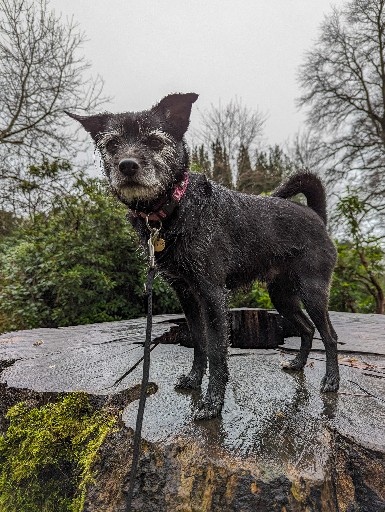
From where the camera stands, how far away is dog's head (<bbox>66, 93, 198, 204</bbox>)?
73.9 inches

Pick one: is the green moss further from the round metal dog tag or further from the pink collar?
the pink collar

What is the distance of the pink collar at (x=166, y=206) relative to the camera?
6.74 ft

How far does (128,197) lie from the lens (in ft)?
6.41

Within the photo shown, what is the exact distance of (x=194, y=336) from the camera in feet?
8.32

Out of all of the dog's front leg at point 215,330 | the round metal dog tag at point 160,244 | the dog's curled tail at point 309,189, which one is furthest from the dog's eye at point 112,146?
the dog's curled tail at point 309,189

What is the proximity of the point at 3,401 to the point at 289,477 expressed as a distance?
75.8 inches

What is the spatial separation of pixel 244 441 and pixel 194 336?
0.88m

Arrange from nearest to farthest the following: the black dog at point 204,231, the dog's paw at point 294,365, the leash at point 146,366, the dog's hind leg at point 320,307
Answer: the leash at point 146,366
the black dog at point 204,231
the dog's hind leg at point 320,307
the dog's paw at point 294,365

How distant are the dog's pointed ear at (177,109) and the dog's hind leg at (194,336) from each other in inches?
38.4

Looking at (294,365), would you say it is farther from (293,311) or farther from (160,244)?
(160,244)

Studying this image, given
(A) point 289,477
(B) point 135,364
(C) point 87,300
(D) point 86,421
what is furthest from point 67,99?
(A) point 289,477

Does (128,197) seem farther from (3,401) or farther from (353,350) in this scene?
(353,350)

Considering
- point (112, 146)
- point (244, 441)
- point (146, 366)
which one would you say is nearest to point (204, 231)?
point (112, 146)

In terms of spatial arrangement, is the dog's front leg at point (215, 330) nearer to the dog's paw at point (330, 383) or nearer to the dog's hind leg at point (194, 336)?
the dog's hind leg at point (194, 336)
